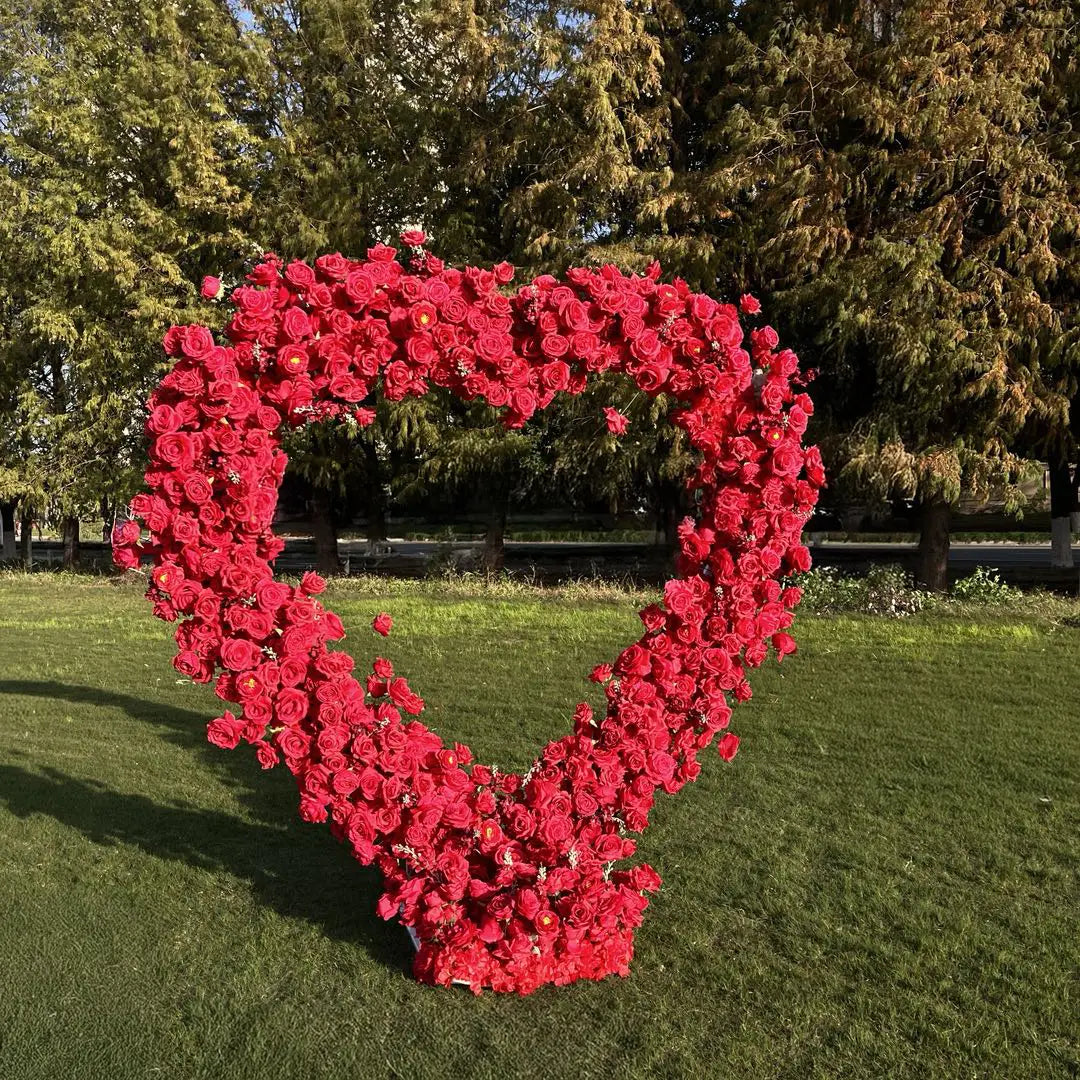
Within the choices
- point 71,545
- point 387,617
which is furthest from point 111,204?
point 387,617

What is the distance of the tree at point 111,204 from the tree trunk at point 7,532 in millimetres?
7742

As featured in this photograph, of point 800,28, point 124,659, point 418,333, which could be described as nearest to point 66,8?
point 800,28

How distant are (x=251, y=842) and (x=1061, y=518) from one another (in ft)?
64.5

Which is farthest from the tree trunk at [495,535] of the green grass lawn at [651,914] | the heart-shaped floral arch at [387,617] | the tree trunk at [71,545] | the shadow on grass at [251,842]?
the heart-shaped floral arch at [387,617]

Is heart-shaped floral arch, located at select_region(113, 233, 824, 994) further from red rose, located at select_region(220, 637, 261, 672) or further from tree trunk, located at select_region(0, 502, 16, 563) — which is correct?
tree trunk, located at select_region(0, 502, 16, 563)

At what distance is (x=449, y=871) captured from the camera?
150 inches

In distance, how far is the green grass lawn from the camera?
3.49m

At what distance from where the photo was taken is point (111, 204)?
20516 millimetres

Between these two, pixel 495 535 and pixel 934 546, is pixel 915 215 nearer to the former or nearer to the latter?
pixel 934 546

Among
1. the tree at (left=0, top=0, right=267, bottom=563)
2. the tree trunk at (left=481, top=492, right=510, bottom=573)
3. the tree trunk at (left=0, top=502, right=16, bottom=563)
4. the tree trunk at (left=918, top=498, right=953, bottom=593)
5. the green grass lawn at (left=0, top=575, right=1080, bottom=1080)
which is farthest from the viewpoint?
the tree trunk at (left=0, top=502, right=16, bottom=563)

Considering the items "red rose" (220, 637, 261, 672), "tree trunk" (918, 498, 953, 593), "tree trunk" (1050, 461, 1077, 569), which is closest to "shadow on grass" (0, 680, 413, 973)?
"red rose" (220, 637, 261, 672)

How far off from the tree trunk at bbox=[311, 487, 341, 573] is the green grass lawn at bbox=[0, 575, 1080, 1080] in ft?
44.4

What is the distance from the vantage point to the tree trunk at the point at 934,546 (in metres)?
16.0

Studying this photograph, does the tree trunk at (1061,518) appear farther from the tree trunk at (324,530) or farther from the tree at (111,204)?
the tree at (111,204)
